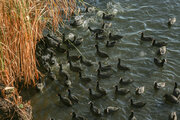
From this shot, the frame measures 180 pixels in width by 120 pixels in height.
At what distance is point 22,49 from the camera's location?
7668 millimetres

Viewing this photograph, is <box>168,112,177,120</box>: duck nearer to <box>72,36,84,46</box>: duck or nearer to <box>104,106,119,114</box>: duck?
<box>104,106,119,114</box>: duck

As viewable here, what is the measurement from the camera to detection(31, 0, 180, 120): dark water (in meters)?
8.83

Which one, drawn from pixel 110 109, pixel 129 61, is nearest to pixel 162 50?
pixel 129 61

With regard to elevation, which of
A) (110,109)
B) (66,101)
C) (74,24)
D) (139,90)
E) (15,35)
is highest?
(15,35)

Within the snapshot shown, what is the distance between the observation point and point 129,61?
10664mm

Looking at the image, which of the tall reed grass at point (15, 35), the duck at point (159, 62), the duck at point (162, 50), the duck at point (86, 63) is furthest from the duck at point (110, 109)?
the duck at point (162, 50)

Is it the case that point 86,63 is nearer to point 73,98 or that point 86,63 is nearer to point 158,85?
point 73,98

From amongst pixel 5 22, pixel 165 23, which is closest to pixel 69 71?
pixel 5 22

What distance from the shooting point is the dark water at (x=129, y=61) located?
8828 millimetres

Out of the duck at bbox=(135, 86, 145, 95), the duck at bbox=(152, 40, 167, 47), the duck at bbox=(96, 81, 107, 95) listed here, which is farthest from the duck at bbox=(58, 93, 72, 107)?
the duck at bbox=(152, 40, 167, 47)

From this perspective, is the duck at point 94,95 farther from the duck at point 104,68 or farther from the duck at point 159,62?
the duck at point 159,62

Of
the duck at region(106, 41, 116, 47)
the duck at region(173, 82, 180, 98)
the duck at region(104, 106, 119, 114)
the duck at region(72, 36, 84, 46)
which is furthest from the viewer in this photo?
the duck at region(72, 36, 84, 46)

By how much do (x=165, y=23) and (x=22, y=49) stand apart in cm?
748

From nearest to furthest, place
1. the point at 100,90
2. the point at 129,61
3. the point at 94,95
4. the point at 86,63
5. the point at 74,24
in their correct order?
the point at 94,95 → the point at 100,90 → the point at 86,63 → the point at 129,61 → the point at 74,24
